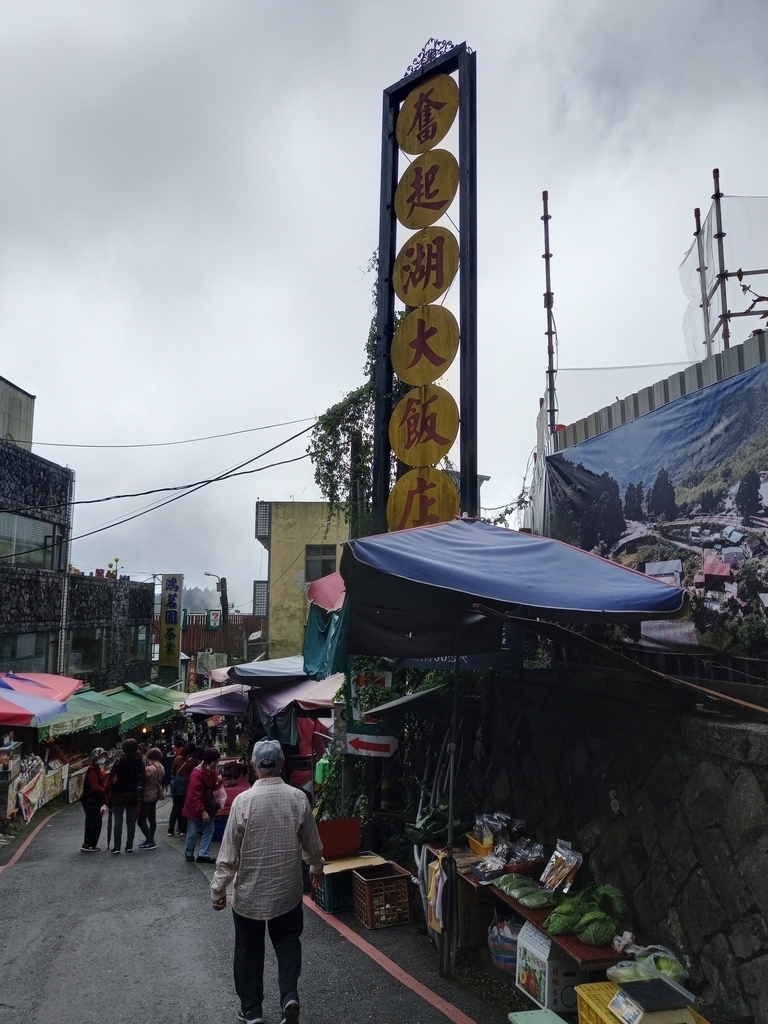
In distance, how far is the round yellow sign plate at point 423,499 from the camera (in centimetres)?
942

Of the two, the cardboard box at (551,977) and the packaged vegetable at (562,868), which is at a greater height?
the packaged vegetable at (562,868)

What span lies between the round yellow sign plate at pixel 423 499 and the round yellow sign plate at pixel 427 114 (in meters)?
4.52

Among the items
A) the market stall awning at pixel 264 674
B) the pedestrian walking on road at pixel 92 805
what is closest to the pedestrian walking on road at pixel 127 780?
the pedestrian walking on road at pixel 92 805

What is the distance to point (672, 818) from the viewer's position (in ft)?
16.4

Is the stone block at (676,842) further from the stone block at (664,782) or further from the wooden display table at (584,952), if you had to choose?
the wooden display table at (584,952)

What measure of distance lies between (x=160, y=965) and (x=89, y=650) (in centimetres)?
2740

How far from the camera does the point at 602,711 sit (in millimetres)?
5938

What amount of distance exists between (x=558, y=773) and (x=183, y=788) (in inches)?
338

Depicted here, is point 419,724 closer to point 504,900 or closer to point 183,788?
point 504,900

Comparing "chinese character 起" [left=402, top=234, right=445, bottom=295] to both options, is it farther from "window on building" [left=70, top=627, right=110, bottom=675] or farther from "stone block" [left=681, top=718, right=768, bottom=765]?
"window on building" [left=70, top=627, right=110, bottom=675]

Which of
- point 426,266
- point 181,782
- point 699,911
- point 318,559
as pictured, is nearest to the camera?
point 699,911

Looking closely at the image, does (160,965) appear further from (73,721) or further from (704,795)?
(73,721)

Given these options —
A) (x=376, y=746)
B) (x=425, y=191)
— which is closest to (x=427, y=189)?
(x=425, y=191)

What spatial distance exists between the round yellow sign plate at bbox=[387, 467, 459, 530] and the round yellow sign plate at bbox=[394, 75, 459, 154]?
452cm
